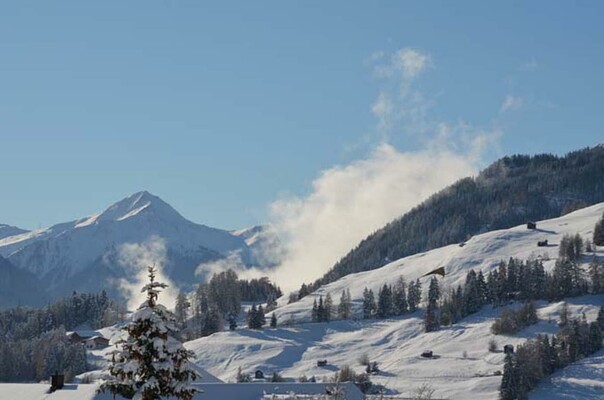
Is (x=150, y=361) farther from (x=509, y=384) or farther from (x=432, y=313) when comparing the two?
(x=432, y=313)

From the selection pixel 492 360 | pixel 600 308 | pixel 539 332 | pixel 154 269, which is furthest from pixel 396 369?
pixel 154 269

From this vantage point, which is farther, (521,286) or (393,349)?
(521,286)

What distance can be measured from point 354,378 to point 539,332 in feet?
128

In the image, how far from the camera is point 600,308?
16150cm

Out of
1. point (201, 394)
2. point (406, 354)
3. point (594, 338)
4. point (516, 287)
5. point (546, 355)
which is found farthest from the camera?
point (516, 287)

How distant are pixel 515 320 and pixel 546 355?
3418 cm

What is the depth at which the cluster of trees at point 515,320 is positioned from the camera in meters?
163

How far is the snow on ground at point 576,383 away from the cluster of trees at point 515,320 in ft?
90.5

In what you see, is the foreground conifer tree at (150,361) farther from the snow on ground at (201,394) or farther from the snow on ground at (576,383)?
the snow on ground at (576,383)

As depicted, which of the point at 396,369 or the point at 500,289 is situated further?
the point at 500,289

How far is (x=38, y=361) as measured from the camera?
181750 mm

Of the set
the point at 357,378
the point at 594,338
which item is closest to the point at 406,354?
the point at 357,378

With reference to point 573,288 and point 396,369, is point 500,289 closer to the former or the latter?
point 573,288

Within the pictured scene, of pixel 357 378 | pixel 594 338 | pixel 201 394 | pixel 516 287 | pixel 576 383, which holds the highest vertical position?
pixel 516 287
